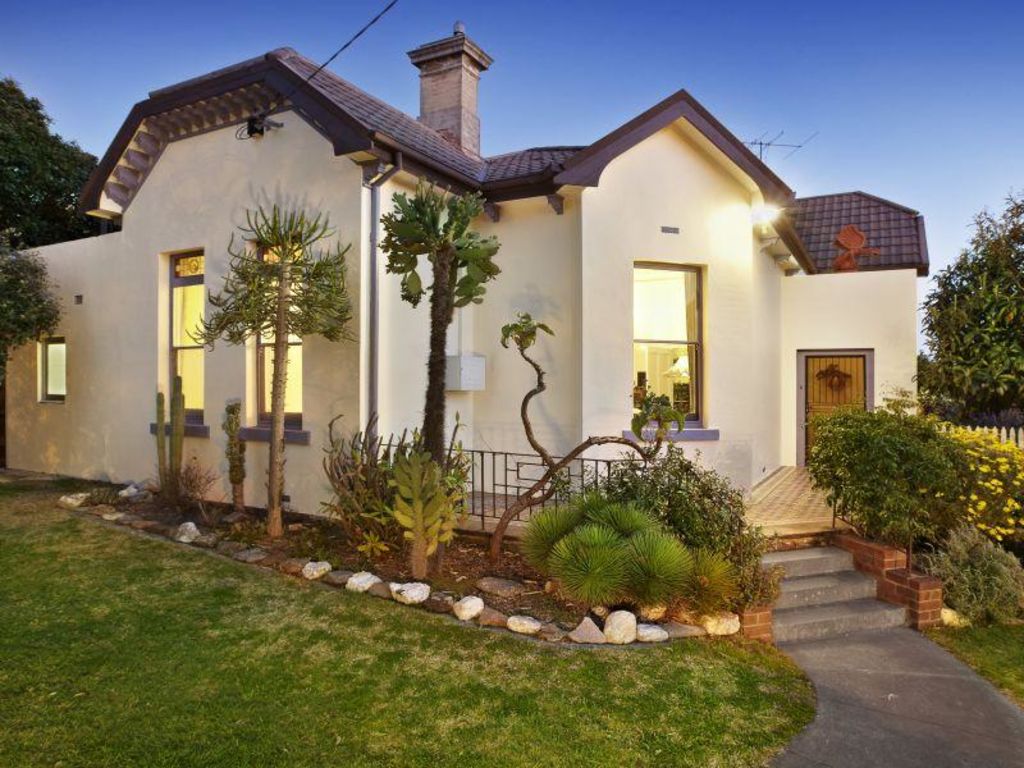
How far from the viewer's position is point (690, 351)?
340 inches

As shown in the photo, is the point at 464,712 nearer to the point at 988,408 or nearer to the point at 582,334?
the point at 582,334

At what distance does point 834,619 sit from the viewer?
17.4ft

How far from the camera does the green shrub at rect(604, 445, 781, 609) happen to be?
16.5 ft

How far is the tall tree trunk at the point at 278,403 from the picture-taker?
6824mm

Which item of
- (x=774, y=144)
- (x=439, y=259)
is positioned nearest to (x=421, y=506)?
(x=439, y=259)

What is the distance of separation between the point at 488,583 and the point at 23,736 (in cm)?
325

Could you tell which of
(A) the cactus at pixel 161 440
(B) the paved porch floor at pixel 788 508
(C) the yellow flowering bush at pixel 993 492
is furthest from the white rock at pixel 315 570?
(C) the yellow flowering bush at pixel 993 492

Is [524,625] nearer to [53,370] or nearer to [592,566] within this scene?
[592,566]

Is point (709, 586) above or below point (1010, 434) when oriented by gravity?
below

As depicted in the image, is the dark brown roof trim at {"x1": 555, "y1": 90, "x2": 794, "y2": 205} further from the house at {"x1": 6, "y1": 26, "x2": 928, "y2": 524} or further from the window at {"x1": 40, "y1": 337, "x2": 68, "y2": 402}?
the window at {"x1": 40, "y1": 337, "x2": 68, "y2": 402}

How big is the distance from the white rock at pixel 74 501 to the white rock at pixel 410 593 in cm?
575

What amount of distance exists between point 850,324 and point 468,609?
10.1 metres

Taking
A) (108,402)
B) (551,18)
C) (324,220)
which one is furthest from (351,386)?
(551,18)

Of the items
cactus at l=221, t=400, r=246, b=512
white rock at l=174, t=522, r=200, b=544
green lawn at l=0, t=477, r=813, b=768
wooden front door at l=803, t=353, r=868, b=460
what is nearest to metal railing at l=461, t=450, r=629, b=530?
green lawn at l=0, t=477, r=813, b=768
